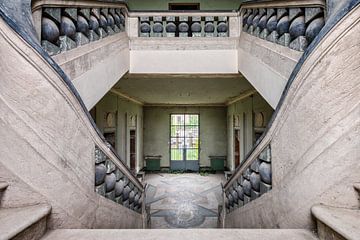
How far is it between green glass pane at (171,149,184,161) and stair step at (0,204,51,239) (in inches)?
376

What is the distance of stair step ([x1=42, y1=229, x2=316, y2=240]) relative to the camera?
111 cm

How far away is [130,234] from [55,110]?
0.70m

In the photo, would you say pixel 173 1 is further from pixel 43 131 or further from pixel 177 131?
pixel 43 131

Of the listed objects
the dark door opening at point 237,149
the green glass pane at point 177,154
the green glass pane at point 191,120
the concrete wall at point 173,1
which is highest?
the concrete wall at point 173,1

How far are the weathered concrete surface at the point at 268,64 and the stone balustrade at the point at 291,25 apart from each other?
0.06 meters

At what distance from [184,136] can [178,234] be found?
956cm

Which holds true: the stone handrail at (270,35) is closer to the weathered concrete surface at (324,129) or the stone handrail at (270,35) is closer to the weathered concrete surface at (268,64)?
the weathered concrete surface at (268,64)

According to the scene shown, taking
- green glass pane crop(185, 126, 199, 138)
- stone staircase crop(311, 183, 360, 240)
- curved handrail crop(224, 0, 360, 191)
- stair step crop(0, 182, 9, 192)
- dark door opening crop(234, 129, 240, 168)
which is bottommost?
dark door opening crop(234, 129, 240, 168)

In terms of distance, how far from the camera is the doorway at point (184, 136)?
35.0 feet

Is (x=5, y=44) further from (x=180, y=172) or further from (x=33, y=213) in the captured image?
(x=180, y=172)

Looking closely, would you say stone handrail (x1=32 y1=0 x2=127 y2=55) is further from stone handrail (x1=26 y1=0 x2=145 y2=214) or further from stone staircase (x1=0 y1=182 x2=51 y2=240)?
stone staircase (x1=0 y1=182 x2=51 y2=240)

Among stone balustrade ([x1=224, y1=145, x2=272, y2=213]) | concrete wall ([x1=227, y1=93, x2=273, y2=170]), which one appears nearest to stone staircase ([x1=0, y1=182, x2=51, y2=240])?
stone balustrade ([x1=224, y1=145, x2=272, y2=213])

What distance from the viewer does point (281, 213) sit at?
57.1 inches

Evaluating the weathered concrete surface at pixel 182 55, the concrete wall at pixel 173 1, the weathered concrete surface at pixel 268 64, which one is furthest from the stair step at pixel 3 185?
the concrete wall at pixel 173 1
